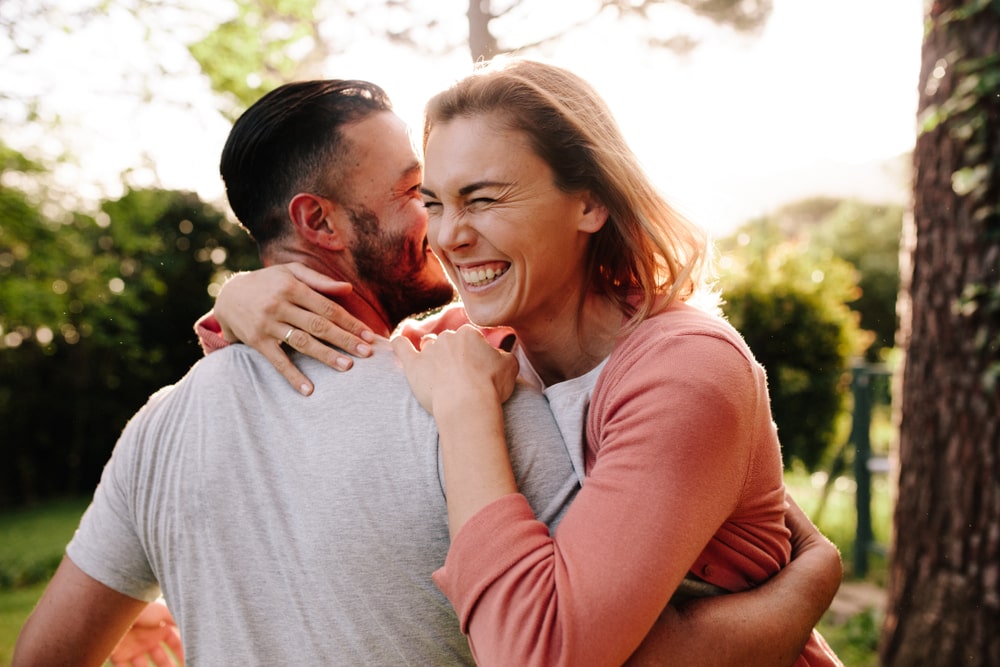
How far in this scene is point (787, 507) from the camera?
6.17 feet

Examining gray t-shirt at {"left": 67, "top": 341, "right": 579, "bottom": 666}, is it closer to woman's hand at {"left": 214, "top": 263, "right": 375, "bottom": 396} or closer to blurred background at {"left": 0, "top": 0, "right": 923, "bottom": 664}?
woman's hand at {"left": 214, "top": 263, "right": 375, "bottom": 396}

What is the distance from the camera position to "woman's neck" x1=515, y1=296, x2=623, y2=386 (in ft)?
6.17

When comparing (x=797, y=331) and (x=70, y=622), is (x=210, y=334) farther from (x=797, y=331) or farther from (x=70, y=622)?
(x=797, y=331)

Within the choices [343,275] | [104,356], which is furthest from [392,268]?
[104,356]

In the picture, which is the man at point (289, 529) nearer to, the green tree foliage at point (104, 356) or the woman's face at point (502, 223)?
the woman's face at point (502, 223)

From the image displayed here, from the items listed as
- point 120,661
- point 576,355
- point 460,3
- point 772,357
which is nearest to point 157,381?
point 460,3

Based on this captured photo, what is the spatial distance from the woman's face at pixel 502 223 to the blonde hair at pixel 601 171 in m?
Answer: 0.04

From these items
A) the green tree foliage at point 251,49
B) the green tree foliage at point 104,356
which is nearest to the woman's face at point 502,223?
the green tree foliage at point 251,49

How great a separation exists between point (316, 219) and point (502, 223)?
53 cm

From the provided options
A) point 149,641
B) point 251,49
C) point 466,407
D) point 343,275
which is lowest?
point 149,641

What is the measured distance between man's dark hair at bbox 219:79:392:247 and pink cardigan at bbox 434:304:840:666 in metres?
0.97

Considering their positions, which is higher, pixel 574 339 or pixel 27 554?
pixel 574 339

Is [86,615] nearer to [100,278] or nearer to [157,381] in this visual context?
[100,278]

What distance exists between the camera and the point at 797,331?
8750 mm
